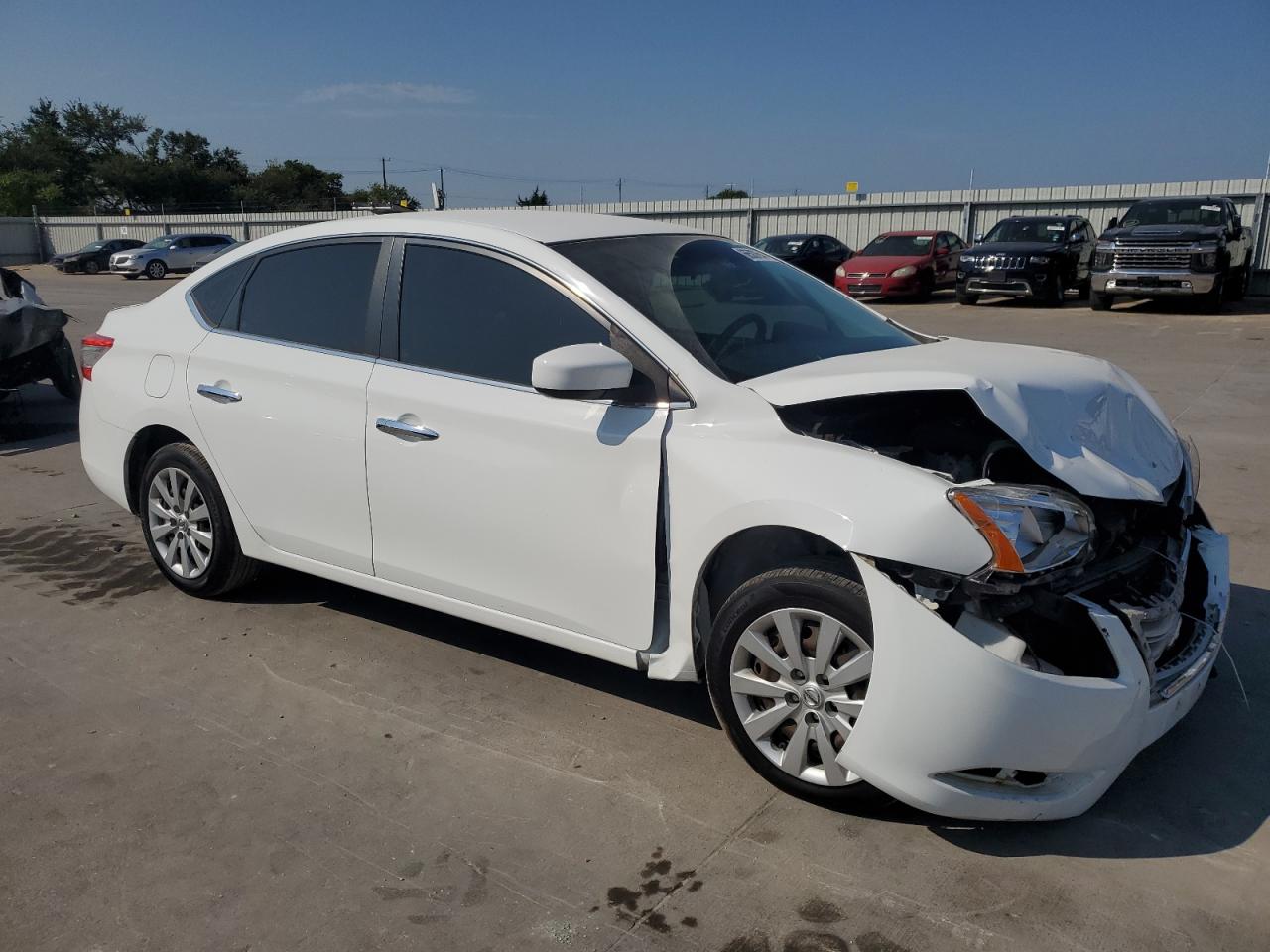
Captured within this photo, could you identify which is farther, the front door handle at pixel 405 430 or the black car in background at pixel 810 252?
the black car in background at pixel 810 252

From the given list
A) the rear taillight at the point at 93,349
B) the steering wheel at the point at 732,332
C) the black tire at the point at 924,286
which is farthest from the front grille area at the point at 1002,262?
the rear taillight at the point at 93,349

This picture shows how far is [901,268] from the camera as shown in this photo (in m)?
21.2

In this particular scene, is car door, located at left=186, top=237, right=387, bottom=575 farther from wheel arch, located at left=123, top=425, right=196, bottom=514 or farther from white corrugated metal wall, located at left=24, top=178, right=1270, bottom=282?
white corrugated metal wall, located at left=24, top=178, right=1270, bottom=282

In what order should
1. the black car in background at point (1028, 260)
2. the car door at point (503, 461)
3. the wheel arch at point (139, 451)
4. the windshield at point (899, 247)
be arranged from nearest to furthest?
the car door at point (503, 461) < the wheel arch at point (139, 451) < the black car in background at point (1028, 260) < the windshield at point (899, 247)

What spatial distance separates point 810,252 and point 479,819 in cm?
2276

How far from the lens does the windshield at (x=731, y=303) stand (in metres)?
3.45

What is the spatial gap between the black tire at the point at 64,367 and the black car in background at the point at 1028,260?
15.4 m

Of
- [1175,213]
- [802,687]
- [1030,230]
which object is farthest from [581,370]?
[1030,230]

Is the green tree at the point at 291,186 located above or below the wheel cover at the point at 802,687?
above

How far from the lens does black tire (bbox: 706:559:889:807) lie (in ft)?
9.26

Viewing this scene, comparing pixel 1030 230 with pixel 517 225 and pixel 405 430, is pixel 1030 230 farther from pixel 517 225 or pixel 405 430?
pixel 405 430

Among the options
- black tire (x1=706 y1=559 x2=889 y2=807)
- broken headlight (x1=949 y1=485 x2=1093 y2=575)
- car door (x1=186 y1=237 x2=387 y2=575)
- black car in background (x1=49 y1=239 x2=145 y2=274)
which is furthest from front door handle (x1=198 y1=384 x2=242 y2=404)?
black car in background (x1=49 y1=239 x2=145 y2=274)

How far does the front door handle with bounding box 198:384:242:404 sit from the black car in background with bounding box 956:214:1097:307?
17329 millimetres

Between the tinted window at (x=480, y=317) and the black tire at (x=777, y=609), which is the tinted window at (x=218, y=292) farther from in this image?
the black tire at (x=777, y=609)
